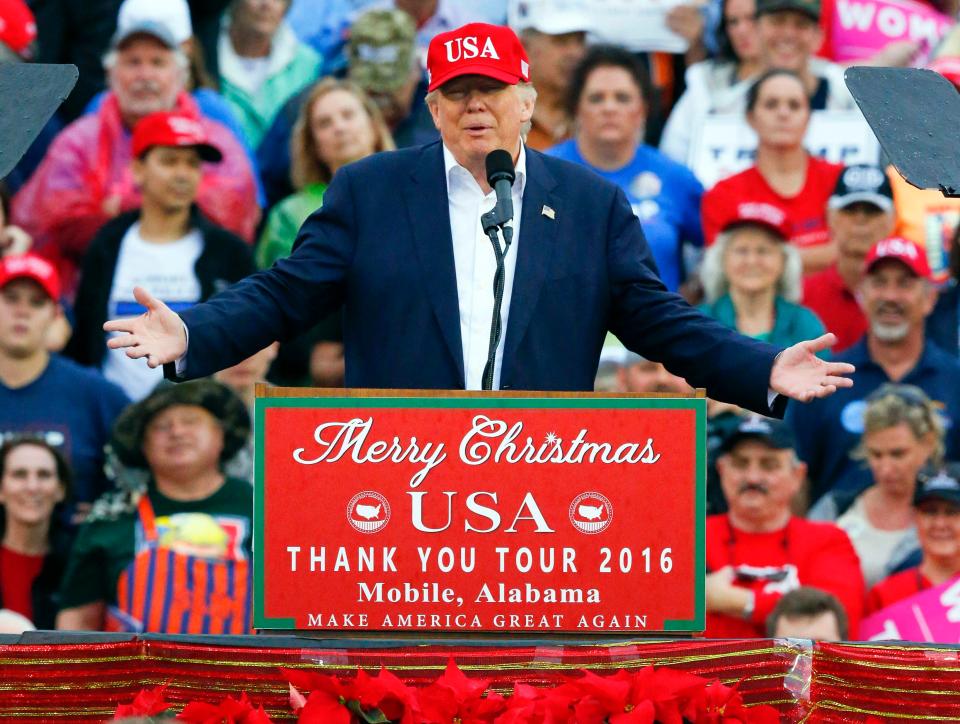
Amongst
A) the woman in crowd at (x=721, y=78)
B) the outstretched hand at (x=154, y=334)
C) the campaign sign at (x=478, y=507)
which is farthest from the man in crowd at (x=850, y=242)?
the outstretched hand at (x=154, y=334)

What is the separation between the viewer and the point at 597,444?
407 cm

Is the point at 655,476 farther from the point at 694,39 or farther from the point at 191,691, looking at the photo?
the point at 694,39

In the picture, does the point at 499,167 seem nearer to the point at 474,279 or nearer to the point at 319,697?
the point at 474,279

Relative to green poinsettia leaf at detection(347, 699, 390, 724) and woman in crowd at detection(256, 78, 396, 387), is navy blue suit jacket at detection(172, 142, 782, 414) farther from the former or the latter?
woman in crowd at detection(256, 78, 396, 387)

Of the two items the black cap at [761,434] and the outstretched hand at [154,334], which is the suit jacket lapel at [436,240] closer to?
the outstretched hand at [154,334]

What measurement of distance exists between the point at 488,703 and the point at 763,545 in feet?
12.5

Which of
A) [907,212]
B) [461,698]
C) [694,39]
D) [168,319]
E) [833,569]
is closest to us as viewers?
[461,698]

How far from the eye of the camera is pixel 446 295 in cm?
464

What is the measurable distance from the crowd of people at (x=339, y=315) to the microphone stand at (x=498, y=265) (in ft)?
9.43

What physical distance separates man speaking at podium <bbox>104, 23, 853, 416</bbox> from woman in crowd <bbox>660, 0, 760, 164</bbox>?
14.5 ft

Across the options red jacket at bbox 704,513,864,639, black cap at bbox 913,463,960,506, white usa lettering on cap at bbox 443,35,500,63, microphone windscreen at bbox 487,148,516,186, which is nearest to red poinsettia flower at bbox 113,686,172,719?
microphone windscreen at bbox 487,148,516,186

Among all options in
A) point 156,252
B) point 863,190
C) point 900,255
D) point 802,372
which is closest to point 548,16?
point 863,190

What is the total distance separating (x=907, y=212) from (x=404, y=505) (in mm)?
5404

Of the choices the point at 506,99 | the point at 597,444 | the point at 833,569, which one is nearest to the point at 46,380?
the point at 833,569
